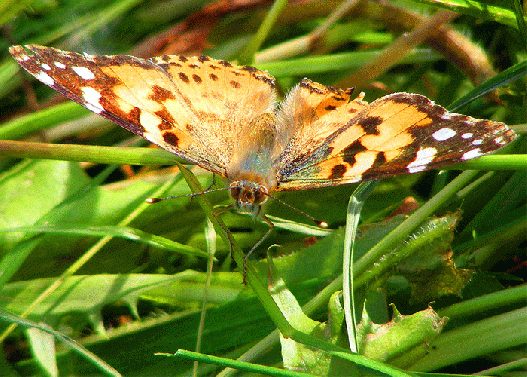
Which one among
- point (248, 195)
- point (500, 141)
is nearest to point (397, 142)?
point (500, 141)

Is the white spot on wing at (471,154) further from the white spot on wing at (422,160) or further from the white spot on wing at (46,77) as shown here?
the white spot on wing at (46,77)

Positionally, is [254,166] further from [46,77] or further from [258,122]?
[46,77]

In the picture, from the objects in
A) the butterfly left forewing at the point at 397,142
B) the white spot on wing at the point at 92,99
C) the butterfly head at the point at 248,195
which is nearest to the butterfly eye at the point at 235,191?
the butterfly head at the point at 248,195

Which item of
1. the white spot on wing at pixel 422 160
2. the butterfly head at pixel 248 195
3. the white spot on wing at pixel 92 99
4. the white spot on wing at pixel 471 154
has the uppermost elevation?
the white spot on wing at pixel 92 99

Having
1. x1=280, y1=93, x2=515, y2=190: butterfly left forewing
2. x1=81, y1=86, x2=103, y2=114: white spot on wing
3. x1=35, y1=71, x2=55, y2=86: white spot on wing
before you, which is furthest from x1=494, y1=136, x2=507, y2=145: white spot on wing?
x1=35, y1=71, x2=55, y2=86: white spot on wing

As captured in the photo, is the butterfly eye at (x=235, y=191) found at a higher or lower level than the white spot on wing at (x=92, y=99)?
lower

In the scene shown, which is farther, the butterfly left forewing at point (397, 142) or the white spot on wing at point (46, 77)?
the white spot on wing at point (46, 77)

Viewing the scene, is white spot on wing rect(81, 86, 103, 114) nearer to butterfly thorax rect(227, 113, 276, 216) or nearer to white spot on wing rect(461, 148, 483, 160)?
butterfly thorax rect(227, 113, 276, 216)

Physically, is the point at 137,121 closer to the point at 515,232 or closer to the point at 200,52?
the point at 200,52

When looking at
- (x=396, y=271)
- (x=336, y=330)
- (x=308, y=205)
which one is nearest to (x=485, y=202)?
(x=396, y=271)
